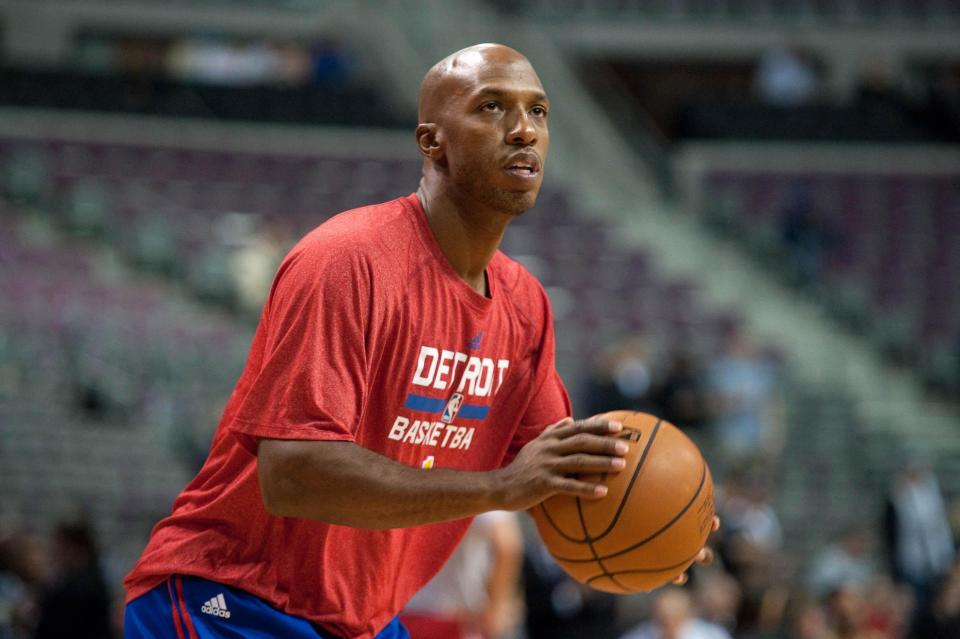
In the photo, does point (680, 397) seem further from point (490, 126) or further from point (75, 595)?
point (490, 126)

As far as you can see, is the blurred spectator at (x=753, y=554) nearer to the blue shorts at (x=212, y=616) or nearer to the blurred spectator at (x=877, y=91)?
the blue shorts at (x=212, y=616)

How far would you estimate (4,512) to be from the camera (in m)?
10.6

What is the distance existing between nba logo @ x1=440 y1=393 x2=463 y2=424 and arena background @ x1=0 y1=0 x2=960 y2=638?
503cm

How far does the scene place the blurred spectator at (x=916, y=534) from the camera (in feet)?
34.9

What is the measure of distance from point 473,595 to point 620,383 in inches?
167

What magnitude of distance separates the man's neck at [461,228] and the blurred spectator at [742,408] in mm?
8466

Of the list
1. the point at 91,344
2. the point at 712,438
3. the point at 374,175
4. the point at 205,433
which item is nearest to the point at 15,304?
the point at 91,344

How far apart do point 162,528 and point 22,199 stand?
44.7 feet

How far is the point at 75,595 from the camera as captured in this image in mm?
7375

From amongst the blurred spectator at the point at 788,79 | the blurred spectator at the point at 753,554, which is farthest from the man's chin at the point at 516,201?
the blurred spectator at the point at 788,79

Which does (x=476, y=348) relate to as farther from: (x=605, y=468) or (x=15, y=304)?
(x=15, y=304)

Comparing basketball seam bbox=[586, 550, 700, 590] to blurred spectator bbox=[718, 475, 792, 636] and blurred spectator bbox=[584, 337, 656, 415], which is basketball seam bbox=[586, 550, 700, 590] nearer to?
blurred spectator bbox=[718, 475, 792, 636]

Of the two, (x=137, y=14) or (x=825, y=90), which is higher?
(x=137, y=14)

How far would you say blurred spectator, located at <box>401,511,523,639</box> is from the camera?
6.24m
